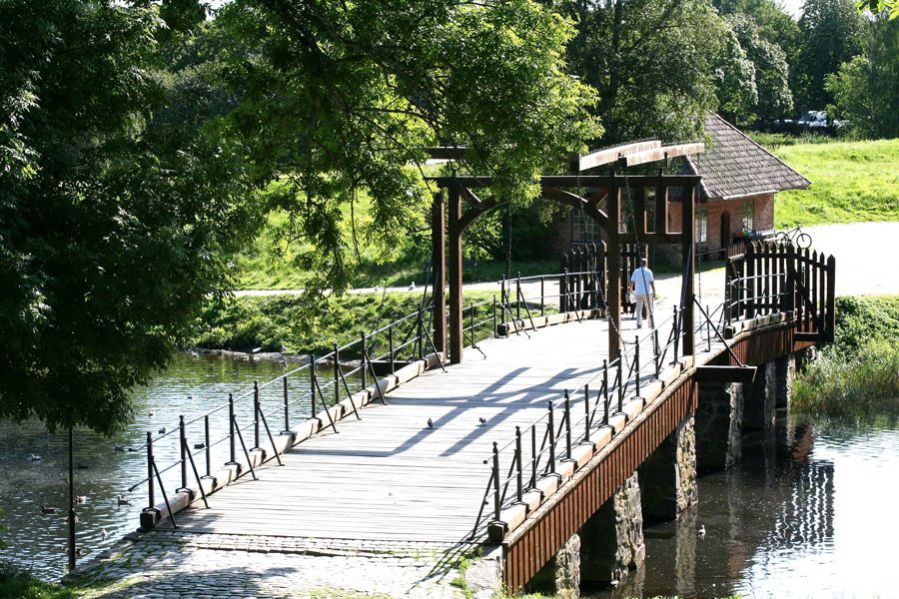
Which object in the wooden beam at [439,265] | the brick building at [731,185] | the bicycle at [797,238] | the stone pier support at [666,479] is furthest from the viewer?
the brick building at [731,185]

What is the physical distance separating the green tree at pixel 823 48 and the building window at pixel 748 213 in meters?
43.3

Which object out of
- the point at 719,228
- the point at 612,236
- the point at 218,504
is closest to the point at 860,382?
the point at 612,236

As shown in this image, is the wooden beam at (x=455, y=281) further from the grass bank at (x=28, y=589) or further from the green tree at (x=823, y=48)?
the green tree at (x=823, y=48)

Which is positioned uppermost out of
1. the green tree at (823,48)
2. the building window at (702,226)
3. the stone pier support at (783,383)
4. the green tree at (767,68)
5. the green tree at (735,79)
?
the green tree at (823,48)

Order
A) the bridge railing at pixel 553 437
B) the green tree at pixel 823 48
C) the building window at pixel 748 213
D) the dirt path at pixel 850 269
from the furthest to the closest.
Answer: the green tree at pixel 823 48 → the building window at pixel 748 213 → the dirt path at pixel 850 269 → the bridge railing at pixel 553 437

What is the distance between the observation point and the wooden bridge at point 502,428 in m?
14.2

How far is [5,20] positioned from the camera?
43.5ft

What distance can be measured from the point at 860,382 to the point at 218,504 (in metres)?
20.1

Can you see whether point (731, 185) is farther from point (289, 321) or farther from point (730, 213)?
point (289, 321)

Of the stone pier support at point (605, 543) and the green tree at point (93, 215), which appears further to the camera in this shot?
the stone pier support at point (605, 543)

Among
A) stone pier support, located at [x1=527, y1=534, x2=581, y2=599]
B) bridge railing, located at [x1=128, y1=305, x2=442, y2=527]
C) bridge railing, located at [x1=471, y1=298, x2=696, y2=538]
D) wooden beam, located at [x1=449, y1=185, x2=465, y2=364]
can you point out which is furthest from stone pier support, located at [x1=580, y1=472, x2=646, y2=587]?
wooden beam, located at [x1=449, y1=185, x2=465, y2=364]

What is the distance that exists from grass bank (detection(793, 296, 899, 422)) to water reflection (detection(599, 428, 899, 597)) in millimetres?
2638

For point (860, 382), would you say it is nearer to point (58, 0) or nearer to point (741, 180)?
point (741, 180)

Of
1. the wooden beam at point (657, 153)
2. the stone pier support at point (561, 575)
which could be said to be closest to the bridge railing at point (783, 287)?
the wooden beam at point (657, 153)
